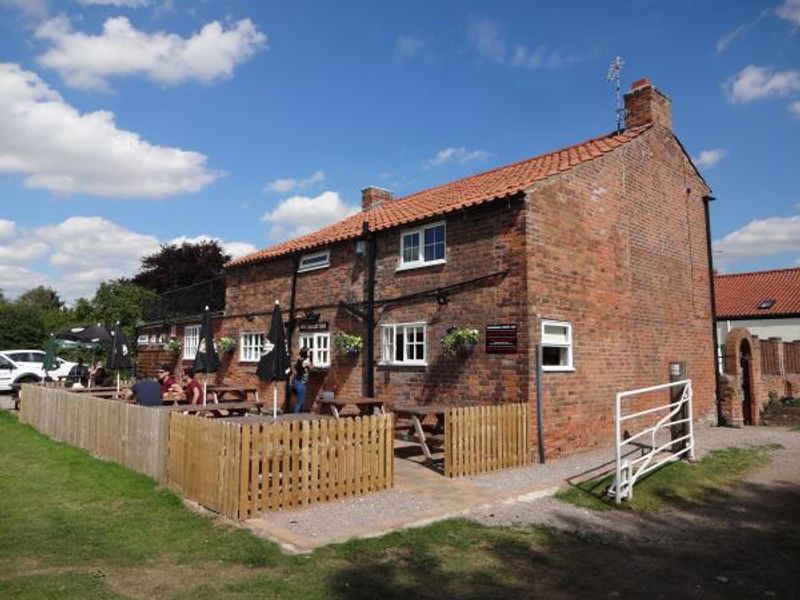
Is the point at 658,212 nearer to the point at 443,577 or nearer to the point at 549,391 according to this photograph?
the point at 549,391

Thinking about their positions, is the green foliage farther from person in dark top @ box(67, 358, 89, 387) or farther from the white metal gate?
person in dark top @ box(67, 358, 89, 387)

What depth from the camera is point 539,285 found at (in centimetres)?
1142

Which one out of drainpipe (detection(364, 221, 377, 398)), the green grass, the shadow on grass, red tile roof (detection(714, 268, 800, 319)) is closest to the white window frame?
drainpipe (detection(364, 221, 377, 398))

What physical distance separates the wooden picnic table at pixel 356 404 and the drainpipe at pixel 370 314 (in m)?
0.55

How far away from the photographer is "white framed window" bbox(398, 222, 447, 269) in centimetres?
1316

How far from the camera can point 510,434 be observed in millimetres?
10523

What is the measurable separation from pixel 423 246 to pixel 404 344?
7.31ft

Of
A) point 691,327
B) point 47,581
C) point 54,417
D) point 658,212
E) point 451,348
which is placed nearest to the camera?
point 47,581

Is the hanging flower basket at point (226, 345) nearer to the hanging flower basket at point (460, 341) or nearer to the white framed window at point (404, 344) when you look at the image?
the white framed window at point (404, 344)

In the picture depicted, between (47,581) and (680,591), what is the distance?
18.2 feet

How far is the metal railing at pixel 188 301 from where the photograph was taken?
22.3 m

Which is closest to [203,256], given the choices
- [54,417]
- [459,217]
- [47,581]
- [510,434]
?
[54,417]

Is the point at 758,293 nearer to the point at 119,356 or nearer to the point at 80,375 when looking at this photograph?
the point at 119,356

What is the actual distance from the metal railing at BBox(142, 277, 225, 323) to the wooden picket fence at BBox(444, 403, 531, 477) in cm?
1345
